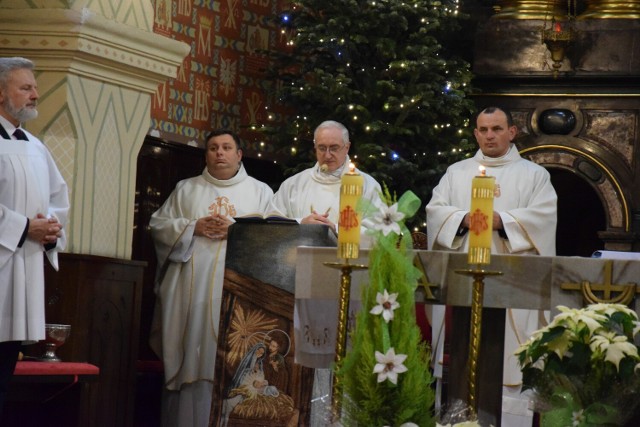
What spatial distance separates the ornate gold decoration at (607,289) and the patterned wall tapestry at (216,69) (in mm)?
6154

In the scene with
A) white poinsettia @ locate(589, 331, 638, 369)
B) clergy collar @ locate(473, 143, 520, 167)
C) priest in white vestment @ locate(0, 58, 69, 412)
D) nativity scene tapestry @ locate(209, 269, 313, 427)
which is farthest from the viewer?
clergy collar @ locate(473, 143, 520, 167)

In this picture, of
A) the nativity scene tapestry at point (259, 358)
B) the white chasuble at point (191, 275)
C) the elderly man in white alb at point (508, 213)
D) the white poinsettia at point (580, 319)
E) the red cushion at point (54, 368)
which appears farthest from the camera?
the white chasuble at point (191, 275)

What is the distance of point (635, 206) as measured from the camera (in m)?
12.5

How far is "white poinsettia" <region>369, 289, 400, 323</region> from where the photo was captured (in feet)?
15.0

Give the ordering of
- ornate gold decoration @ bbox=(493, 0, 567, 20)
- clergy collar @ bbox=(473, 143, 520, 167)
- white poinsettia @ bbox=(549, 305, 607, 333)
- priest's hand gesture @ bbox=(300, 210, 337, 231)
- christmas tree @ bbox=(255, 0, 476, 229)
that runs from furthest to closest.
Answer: ornate gold decoration @ bbox=(493, 0, 567, 20) < christmas tree @ bbox=(255, 0, 476, 229) < clergy collar @ bbox=(473, 143, 520, 167) < priest's hand gesture @ bbox=(300, 210, 337, 231) < white poinsettia @ bbox=(549, 305, 607, 333)

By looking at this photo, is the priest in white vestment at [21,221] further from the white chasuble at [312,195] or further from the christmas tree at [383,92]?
the christmas tree at [383,92]

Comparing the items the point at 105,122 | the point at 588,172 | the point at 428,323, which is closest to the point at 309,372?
the point at 428,323

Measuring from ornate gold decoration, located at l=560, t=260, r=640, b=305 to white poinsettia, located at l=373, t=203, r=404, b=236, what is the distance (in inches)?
38.3

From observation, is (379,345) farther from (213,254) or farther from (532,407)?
(213,254)

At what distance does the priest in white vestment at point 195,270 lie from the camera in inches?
371

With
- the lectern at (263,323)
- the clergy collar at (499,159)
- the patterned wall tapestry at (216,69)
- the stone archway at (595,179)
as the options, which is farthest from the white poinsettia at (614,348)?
the stone archway at (595,179)

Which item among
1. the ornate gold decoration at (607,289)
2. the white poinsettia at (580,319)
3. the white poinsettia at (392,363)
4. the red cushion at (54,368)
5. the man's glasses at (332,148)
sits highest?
the man's glasses at (332,148)

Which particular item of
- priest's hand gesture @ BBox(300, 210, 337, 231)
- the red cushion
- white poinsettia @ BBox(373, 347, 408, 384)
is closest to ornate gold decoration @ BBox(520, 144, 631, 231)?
priest's hand gesture @ BBox(300, 210, 337, 231)

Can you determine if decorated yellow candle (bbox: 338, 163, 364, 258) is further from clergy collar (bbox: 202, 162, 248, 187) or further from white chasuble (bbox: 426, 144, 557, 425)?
clergy collar (bbox: 202, 162, 248, 187)
